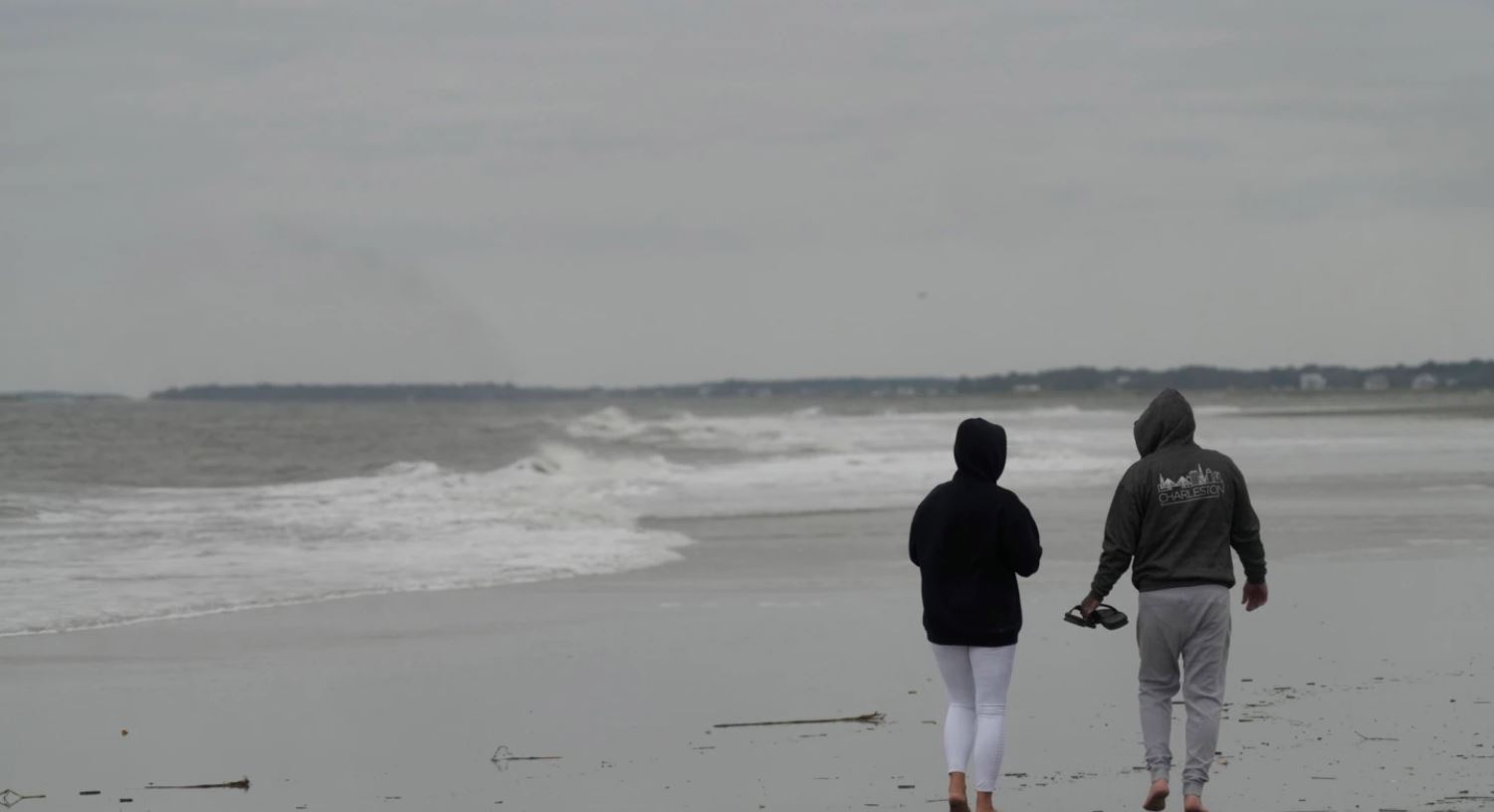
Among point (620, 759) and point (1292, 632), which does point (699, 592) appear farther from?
point (620, 759)

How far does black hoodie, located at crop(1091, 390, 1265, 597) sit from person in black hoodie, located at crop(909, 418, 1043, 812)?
0.34 m

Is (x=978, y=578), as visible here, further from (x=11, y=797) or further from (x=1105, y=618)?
(x=11, y=797)

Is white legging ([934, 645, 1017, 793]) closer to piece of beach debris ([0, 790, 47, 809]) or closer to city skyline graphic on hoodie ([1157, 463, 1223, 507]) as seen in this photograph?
city skyline graphic on hoodie ([1157, 463, 1223, 507])

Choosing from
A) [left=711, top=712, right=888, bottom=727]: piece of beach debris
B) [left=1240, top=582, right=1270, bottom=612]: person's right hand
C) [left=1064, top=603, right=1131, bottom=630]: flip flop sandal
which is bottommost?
[left=711, top=712, right=888, bottom=727]: piece of beach debris

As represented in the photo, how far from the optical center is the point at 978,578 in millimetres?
6113

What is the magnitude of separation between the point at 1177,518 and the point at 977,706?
1.02 metres

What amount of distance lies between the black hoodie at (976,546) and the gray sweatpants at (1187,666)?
1.70ft

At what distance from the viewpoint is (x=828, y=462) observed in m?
35.5

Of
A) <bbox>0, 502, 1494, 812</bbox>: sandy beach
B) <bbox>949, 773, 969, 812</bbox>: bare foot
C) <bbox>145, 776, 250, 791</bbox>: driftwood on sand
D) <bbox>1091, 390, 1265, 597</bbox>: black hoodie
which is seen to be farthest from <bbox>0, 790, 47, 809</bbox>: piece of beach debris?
<bbox>1091, 390, 1265, 597</bbox>: black hoodie

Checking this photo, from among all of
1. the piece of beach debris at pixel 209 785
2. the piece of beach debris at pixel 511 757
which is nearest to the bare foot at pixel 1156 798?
the piece of beach debris at pixel 511 757

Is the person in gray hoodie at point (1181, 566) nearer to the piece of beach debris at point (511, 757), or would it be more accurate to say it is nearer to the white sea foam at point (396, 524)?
the piece of beach debris at point (511, 757)

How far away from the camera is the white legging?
20.1 ft

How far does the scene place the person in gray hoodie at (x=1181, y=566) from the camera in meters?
6.07

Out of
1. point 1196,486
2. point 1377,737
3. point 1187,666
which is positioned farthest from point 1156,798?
point 1377,737
